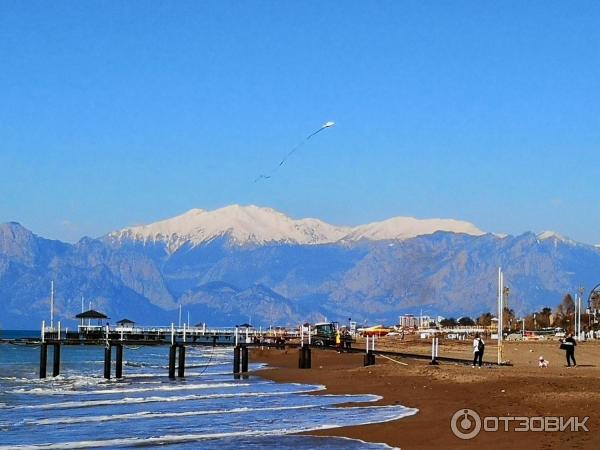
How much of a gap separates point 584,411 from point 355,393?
12.3 metres

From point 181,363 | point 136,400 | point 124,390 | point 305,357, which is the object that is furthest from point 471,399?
point 305,357

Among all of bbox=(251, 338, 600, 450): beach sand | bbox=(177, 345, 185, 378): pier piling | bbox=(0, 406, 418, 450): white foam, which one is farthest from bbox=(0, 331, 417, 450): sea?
bbox=(177, 345, 185, 378): pier piling

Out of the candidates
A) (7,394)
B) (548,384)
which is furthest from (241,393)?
(548,384)

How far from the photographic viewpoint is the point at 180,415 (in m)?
27.0

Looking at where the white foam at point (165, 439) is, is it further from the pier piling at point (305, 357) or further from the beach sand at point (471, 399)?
the pier piling at point (305, 357)

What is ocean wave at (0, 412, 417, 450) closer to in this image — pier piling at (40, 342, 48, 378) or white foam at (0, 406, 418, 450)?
white foam at (0, 406, 418, 450)

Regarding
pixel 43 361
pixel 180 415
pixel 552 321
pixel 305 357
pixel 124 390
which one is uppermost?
pixel 552 321

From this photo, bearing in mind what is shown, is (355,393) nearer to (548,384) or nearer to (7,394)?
(548,384)

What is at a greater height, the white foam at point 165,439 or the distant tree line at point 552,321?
the distant tree line at point 552,321

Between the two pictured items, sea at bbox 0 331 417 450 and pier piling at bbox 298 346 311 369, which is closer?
sea at bbox 0 331 417 450

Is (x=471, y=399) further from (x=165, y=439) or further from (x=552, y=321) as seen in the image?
(x=552, y=321)

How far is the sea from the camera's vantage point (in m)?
21.4

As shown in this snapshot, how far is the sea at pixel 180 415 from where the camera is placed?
21406mm

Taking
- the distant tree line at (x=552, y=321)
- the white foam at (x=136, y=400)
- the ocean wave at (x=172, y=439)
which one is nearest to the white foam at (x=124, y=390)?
the white foam at (x=136, y=400)
